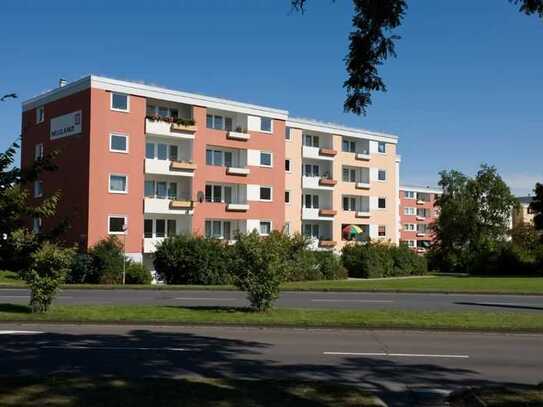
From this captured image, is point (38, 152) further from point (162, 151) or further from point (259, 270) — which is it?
point (162, 151)

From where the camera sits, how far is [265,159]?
52969 millimetres

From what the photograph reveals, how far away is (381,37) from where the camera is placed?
306 inches

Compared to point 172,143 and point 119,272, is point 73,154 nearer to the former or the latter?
point 172,143

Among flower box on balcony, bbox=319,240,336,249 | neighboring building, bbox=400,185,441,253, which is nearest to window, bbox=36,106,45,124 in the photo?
flower box on balcony, bbox=319,240,336,249

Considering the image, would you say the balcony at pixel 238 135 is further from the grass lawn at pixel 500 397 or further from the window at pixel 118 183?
the grass lawn at pixel 500 397

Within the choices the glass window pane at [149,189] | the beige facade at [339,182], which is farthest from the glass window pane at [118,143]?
the beige facade at [339,182]

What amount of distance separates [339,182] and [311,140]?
4.85 meters

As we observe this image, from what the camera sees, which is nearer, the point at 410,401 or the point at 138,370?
the point at 410,401

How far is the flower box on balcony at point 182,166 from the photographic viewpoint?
46.2 m

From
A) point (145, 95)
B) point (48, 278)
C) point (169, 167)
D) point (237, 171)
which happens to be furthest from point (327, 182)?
point (48, 278)

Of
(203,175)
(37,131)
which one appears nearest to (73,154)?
(37,131)

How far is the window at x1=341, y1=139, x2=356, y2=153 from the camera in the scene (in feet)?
214

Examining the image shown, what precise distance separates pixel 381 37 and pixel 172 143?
41.1 meters

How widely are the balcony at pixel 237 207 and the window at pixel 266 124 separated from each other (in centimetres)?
636
